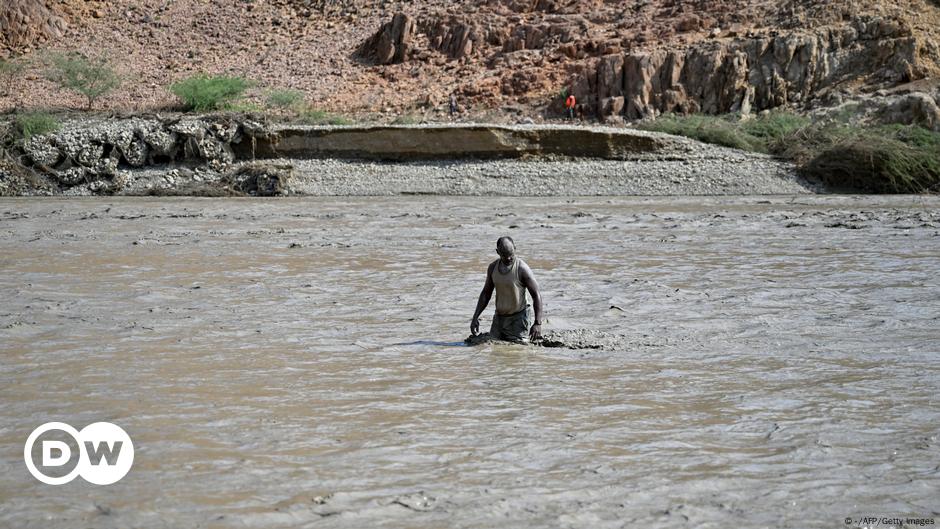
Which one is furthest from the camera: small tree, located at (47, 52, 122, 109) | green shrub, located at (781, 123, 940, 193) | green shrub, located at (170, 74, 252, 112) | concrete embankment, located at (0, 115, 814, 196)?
small tree, located at (47, 52, 122, 109)

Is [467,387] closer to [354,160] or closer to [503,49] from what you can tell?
[354,160]

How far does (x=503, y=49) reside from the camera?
37.9m

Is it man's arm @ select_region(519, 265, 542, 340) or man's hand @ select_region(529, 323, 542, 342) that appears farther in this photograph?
man's hand @ select_region(529, 323, 542, 342)

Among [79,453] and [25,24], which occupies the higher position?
[25,24]

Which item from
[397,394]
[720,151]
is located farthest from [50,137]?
[397,394]

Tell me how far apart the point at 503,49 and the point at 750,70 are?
10.1 m

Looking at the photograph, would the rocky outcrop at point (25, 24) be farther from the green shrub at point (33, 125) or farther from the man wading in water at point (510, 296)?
the man wading in water at point (510, 296)

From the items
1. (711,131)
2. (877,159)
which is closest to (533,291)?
(877,159)

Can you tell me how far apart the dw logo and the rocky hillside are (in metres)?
26.8

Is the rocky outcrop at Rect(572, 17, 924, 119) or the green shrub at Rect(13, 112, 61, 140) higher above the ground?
the rocky outcrop at Rect(572, 17, 924, 119)

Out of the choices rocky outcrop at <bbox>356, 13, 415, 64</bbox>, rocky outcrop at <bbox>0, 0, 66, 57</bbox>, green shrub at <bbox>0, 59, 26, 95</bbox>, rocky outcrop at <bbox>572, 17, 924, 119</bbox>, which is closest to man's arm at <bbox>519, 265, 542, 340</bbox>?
rocky outcrop at <bbox>572, 17, 924, 119</bbox>

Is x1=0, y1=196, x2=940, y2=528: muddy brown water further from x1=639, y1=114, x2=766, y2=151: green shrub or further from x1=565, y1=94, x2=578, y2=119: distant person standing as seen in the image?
x1=565, y1=94, x2=578, y2=119: distant person standing

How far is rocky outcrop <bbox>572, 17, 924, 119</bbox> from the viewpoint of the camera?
30.5 m

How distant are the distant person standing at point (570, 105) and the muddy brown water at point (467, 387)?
17477 mm
